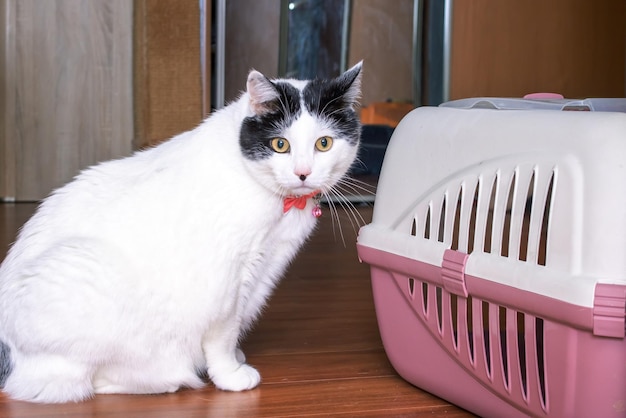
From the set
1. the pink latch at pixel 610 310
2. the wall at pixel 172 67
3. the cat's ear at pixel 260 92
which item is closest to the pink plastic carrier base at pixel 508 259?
the pink latch at pixel 610 310

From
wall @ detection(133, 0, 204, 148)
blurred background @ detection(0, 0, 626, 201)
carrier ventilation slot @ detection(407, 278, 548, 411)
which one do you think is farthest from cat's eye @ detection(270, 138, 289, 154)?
blurred background @ detection(0, 0, 626, 201)

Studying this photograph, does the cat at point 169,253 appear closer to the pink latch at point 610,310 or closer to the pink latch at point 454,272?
the pink latch at point 454,272

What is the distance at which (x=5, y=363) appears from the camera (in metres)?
1.26

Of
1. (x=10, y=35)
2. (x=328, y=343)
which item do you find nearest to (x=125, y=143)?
(x=10, y=35)

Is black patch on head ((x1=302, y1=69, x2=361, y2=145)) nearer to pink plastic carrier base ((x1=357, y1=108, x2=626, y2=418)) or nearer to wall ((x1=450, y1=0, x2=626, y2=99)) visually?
pink plastic carrier base ((x1=357, y1=108, x2=626, y2=418))

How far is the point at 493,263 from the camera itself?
1082 millimetres

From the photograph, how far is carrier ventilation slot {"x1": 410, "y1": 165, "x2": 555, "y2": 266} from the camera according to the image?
104 cm

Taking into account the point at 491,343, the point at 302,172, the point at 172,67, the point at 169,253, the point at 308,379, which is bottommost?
the point at 308,379

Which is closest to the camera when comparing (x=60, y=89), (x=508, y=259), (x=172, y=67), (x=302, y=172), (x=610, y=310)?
(x=610, y=310)

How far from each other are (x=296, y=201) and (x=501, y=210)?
1.24 ft

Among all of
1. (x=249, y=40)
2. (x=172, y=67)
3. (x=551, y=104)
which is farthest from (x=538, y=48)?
(x=551, y=104)

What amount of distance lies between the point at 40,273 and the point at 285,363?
0.49 m

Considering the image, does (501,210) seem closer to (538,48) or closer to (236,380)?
(236,380)

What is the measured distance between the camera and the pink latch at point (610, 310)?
923 millimetres
